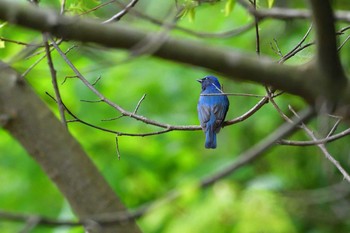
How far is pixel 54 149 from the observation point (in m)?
2.35

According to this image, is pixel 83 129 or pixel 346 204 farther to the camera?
pixel 346 204

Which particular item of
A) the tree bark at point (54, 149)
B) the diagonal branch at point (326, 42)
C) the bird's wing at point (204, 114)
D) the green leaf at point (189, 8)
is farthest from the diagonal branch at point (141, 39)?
the bird's wing at point (204, 114)

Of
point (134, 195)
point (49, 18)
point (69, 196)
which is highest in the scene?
point (49, 18)

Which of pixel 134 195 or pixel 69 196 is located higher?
pixel 69 196

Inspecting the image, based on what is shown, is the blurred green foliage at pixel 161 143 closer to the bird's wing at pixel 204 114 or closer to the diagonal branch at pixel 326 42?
the bird's wing at pixel 204 114

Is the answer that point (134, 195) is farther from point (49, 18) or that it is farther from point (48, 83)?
point (49, 18)

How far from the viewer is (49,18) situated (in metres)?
1.64

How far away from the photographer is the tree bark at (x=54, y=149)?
2.34 metres

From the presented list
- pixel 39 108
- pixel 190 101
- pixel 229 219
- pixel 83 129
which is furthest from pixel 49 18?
pixel 190 101

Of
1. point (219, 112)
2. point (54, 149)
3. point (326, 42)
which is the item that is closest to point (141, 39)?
point (326, 42)

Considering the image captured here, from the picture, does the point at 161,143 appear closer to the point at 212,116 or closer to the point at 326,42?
the point at 212,116

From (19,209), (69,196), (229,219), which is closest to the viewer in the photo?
(69,196)

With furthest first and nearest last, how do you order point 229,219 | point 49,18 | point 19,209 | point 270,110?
point 270,110 → point 19,209 → point 229,219 → point 49,18

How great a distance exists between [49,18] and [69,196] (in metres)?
0.85
